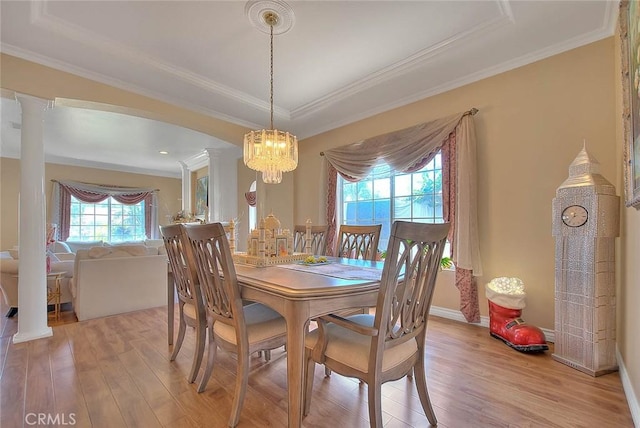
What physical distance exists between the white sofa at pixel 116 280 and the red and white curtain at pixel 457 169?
3.26m

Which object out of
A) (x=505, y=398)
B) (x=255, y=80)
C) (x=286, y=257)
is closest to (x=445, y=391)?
(x=505, y=398)

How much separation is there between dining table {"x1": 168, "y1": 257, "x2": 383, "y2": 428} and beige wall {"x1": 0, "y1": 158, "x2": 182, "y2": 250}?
5818 millimetres

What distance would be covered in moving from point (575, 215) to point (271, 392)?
2405 millimetres

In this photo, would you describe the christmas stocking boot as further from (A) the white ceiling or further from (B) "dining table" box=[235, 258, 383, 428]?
(A) the white ceiling

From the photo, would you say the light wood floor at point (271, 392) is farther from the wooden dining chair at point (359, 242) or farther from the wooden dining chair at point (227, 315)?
the wooden dining chair at point (359, 242)

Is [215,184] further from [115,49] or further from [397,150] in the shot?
[397,150]

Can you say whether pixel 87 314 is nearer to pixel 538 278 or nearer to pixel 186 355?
pixel 186 355

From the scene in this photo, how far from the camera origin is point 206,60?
278 cm

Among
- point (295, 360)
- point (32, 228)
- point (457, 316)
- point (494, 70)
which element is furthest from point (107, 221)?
point (494, 70)

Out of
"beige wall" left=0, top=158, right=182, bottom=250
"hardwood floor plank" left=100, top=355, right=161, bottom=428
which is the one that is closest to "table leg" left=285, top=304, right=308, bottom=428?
"hardwood floor plank" left=100, top=355, right=161, bottom=428

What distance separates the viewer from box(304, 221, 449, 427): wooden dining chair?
1.24 m

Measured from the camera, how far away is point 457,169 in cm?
291

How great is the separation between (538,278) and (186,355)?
3088mm

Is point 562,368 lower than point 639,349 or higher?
lower
